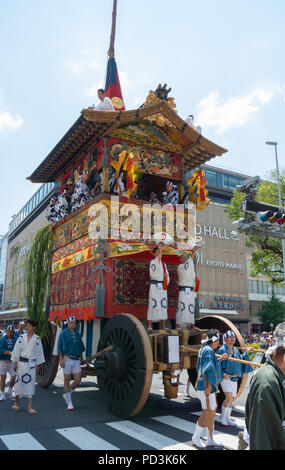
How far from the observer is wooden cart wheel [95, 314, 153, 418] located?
20.7ft

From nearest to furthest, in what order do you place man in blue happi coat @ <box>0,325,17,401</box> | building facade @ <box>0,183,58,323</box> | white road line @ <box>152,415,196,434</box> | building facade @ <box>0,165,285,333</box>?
1. white road line @ <box>152,415,196,434</box>
2. man in blue happi coat @ <box>0,325,17,401</box>
3. building facade @ <box>0,165,285,333</box>
4. building facade @ <box>0,183,58,323</box>

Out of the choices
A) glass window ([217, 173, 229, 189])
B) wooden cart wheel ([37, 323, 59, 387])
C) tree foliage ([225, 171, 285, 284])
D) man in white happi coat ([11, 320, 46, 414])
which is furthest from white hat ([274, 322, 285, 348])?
glass window ([217, 173, 229, 189])

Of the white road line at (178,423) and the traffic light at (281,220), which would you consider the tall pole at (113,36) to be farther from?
the white road line at (178,423)

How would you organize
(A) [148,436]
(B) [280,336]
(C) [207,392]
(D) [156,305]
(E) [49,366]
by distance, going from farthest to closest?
(E) [49,366], (D) [156,305], (A) [148,436], (C) [207,392], (B) [280,336]

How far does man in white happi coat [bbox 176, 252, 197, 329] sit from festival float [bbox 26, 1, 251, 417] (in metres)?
0.28

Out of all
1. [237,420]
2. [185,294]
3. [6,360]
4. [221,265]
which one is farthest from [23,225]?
[237,420]

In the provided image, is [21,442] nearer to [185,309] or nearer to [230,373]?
[230,373]

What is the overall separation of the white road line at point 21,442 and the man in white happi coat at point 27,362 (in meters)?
1.78

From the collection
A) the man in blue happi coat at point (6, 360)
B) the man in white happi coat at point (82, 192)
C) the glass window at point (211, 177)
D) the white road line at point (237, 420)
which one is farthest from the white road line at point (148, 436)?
the glass window at point (211, 177)

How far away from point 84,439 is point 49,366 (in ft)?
16.4

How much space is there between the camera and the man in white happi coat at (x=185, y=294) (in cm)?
806

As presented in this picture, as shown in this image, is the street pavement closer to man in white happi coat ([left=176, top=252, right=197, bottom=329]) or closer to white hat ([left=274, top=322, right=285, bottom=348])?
man in white happi coat ([left=176, top=252, right=197, bottom=329])

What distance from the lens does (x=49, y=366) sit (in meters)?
10.3
